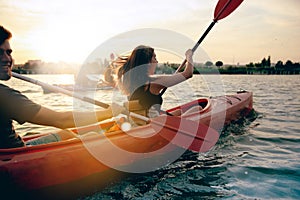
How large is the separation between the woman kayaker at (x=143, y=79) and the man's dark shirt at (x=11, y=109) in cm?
167

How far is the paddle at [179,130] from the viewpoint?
377cm

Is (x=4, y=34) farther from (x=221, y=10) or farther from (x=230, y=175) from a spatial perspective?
(x=221, y=10)

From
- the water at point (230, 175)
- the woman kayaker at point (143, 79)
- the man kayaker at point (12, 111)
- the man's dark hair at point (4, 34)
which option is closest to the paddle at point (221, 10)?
the woman kayaker at point (143, 79)

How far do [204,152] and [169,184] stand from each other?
1.36 metres

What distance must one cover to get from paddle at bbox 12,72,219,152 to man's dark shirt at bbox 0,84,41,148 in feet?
4.02

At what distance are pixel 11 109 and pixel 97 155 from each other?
1174 mm

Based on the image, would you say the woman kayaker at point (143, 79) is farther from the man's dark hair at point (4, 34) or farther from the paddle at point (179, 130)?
the man's dark hair at point (4, 34)

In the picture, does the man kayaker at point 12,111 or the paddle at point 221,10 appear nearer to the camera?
the man kayaker at point 12,111

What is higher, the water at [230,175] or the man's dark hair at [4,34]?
the man's dark hair at [4,34]

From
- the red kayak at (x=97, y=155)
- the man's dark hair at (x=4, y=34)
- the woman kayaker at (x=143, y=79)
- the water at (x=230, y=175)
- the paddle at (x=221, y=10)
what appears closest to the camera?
the man's dark hair at (x=4, y=34)

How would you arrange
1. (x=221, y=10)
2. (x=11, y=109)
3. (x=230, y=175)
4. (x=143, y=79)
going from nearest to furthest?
1. (x=11, y=109)
2. (x=230, y=175)
3. (x=143, y=79)
4. (x=221, y=10)

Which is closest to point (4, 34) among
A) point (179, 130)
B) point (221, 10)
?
point (179, 130)

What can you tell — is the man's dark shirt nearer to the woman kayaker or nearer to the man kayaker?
the man kayaker

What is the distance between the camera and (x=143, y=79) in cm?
384
